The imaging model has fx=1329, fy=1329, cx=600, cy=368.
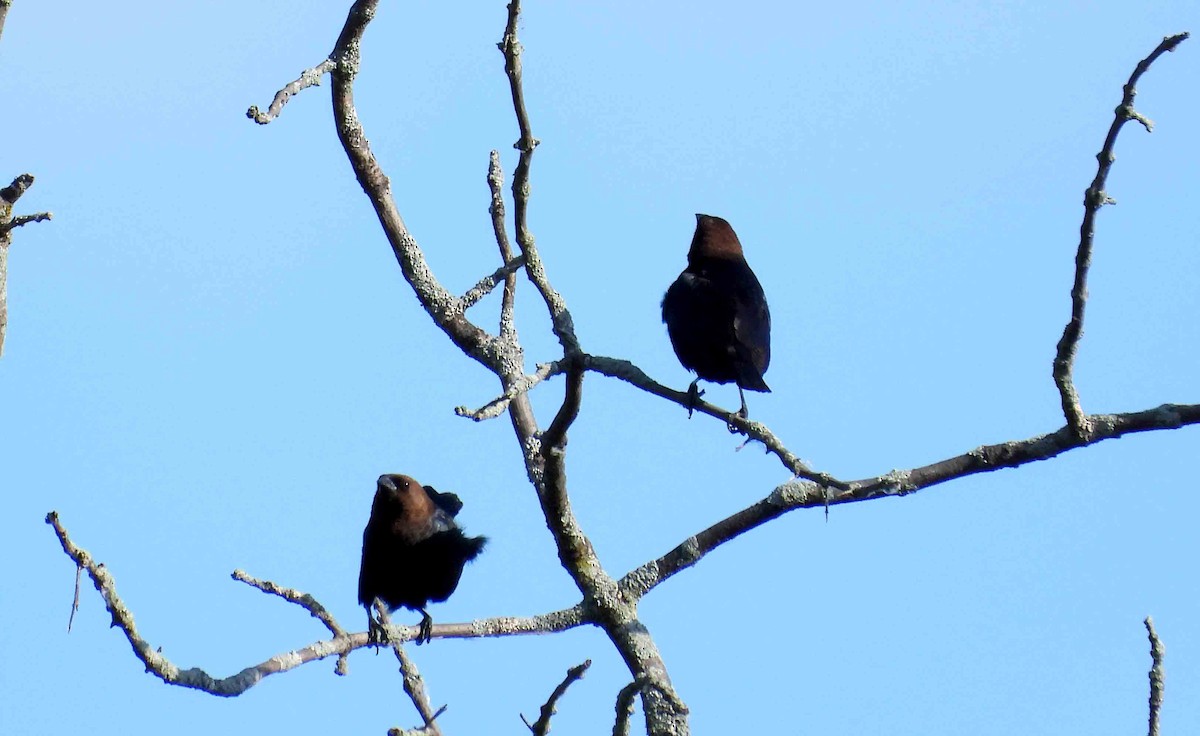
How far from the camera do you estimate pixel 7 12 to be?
3.61m

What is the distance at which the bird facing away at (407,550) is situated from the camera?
20.6 feet

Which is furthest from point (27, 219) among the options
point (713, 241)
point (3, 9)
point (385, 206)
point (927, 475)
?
point (713, 241)

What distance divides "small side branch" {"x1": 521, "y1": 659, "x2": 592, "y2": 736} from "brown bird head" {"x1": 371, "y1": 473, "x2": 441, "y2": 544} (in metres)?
3.45

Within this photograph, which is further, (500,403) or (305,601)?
(305,601)

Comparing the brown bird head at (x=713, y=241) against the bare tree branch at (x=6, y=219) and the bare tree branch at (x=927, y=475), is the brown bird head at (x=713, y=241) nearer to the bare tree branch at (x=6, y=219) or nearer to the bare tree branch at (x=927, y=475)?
the bare tree branch at (x=927, y=475)

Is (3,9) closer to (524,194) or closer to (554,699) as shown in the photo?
(524,194)

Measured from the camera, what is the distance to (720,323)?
657 centimetres

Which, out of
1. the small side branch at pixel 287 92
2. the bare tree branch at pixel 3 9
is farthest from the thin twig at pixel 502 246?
the bare tree branch at pixel 3 9

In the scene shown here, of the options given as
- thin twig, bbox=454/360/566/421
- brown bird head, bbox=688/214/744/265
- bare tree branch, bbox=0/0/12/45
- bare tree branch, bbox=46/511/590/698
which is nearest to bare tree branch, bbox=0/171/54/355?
bare tree branch, bbox=0/0/12/45

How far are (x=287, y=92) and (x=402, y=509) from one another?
295cm

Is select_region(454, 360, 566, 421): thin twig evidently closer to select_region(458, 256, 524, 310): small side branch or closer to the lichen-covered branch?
the lichen-covered branch

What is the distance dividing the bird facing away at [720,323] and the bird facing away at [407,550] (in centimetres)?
140

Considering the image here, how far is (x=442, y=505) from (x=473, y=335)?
5.47ft

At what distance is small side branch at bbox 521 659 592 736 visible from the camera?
2.85m
